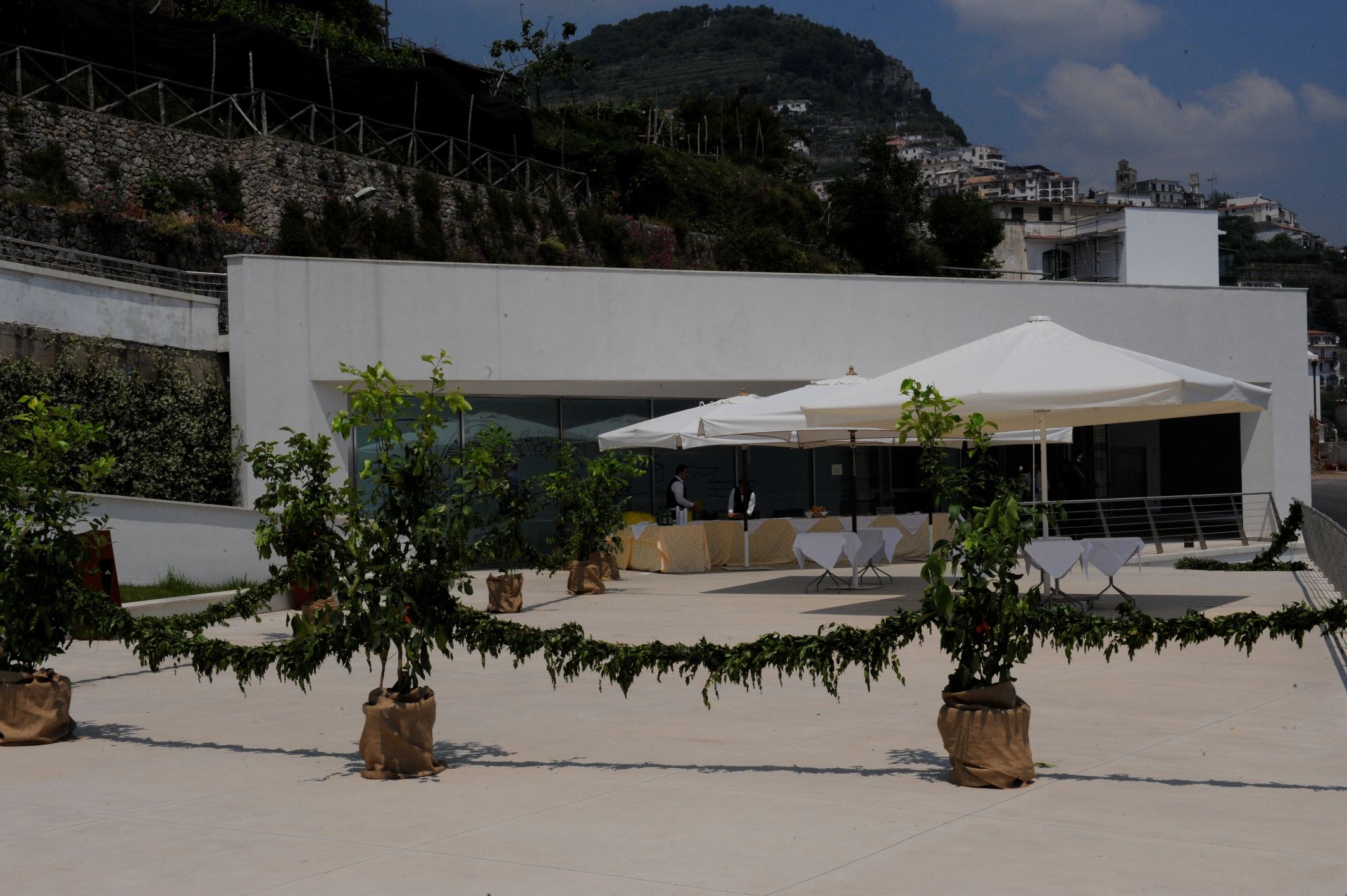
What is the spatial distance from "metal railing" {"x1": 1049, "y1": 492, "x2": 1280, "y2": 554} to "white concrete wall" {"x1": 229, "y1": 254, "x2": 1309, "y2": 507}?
1074mm

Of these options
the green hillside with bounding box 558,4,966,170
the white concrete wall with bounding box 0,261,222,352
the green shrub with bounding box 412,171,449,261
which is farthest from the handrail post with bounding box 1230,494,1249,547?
the green hillside with bounding box 558,4,966,170

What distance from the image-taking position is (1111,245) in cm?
6394

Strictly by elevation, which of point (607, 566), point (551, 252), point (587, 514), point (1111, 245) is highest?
point (1111, 245)

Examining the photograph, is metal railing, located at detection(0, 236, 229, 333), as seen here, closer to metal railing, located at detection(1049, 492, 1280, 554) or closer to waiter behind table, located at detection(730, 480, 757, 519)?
waiter behind table, located at detection(730, 480, 757, 519)

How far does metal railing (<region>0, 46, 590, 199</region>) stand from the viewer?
94.0 feet

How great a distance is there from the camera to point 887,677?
9.02m

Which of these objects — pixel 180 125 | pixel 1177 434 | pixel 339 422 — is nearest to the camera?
pixel 339 422

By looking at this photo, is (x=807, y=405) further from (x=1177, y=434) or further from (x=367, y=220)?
(x=367, y=220)

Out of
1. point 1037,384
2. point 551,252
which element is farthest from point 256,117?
point 1037,384

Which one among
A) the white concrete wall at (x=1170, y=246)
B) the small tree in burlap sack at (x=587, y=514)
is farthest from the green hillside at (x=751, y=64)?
the small tree in burlap sack at (x=587, y=514)

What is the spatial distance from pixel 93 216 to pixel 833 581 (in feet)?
55.0

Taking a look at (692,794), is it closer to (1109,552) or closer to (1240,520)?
(1109,552)

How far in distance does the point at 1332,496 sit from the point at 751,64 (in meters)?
153

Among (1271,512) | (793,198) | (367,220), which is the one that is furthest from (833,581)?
(793,198)
